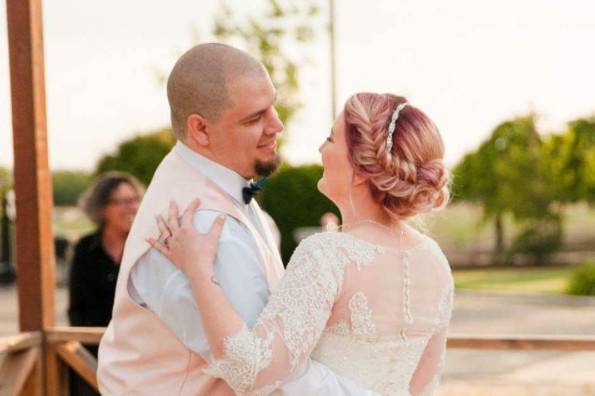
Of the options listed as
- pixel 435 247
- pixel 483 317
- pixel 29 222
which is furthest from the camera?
pixel 483 317

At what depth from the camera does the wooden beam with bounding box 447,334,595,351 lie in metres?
4.39

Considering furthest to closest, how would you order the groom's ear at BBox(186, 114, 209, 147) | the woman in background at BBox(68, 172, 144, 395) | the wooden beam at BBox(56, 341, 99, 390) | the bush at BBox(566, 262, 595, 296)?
1. the bush at BBox(566, 262, 595, 296)
2. the woman in background at BBox(68, 172, 144, 395)
3. the wooden beam at BBox(56, 341, 99, 390)
4. the groom's ear at BBox(186, 114, 209, 147)

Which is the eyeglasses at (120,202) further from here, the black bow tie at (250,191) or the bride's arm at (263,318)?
the bride's arm at (263,318)

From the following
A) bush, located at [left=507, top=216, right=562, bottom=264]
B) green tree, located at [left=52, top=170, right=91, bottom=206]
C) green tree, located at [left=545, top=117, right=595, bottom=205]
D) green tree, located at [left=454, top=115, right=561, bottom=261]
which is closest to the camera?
bush, located at [left=507, top=216, right=562, bottom=264]

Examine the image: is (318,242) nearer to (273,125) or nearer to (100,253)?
(273,125)

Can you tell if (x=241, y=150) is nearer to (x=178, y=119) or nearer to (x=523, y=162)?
(x=178, y=119)

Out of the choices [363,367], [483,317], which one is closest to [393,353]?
[363,367]

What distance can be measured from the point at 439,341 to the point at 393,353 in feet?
0.68

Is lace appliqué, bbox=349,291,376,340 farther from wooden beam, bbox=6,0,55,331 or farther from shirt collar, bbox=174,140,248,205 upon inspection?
wooden beam, bbox=6,0,55,331

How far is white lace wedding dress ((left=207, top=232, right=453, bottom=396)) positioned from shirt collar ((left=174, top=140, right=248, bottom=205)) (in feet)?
0.77

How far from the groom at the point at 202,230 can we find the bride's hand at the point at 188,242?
0.10ft

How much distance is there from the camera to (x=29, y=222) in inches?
187

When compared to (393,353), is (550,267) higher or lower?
lower

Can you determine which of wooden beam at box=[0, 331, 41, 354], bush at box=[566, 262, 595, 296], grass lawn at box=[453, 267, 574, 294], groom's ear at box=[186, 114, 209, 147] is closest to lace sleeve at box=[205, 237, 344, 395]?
groom's ear at box=[186, 114, 209, 147]
